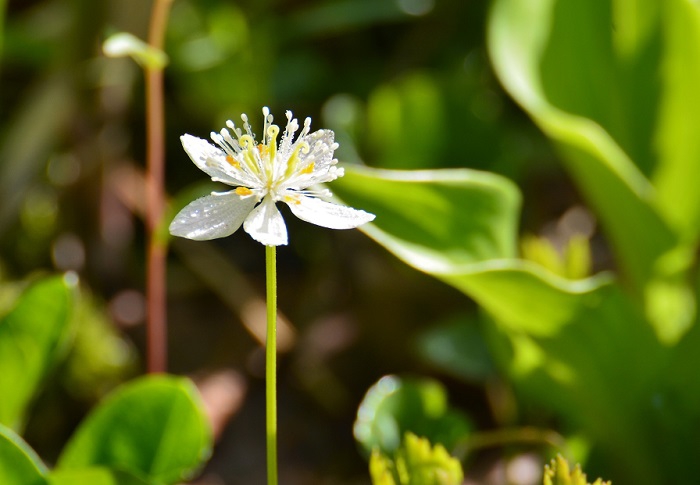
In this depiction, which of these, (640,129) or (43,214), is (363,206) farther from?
(43,214)

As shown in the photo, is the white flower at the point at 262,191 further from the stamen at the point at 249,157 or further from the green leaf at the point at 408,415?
the green leaf at the point at 408,415

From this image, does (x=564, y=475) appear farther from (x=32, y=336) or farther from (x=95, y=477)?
(x=32, y=336)

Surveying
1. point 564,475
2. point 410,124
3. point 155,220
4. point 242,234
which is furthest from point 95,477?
point 242,234

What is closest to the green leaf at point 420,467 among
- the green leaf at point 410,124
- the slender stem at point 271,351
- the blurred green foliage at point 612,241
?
the slender stem at point 271,351

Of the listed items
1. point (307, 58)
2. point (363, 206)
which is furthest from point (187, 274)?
point (363, 206)

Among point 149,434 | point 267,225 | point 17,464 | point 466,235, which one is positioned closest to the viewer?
point 267,225
